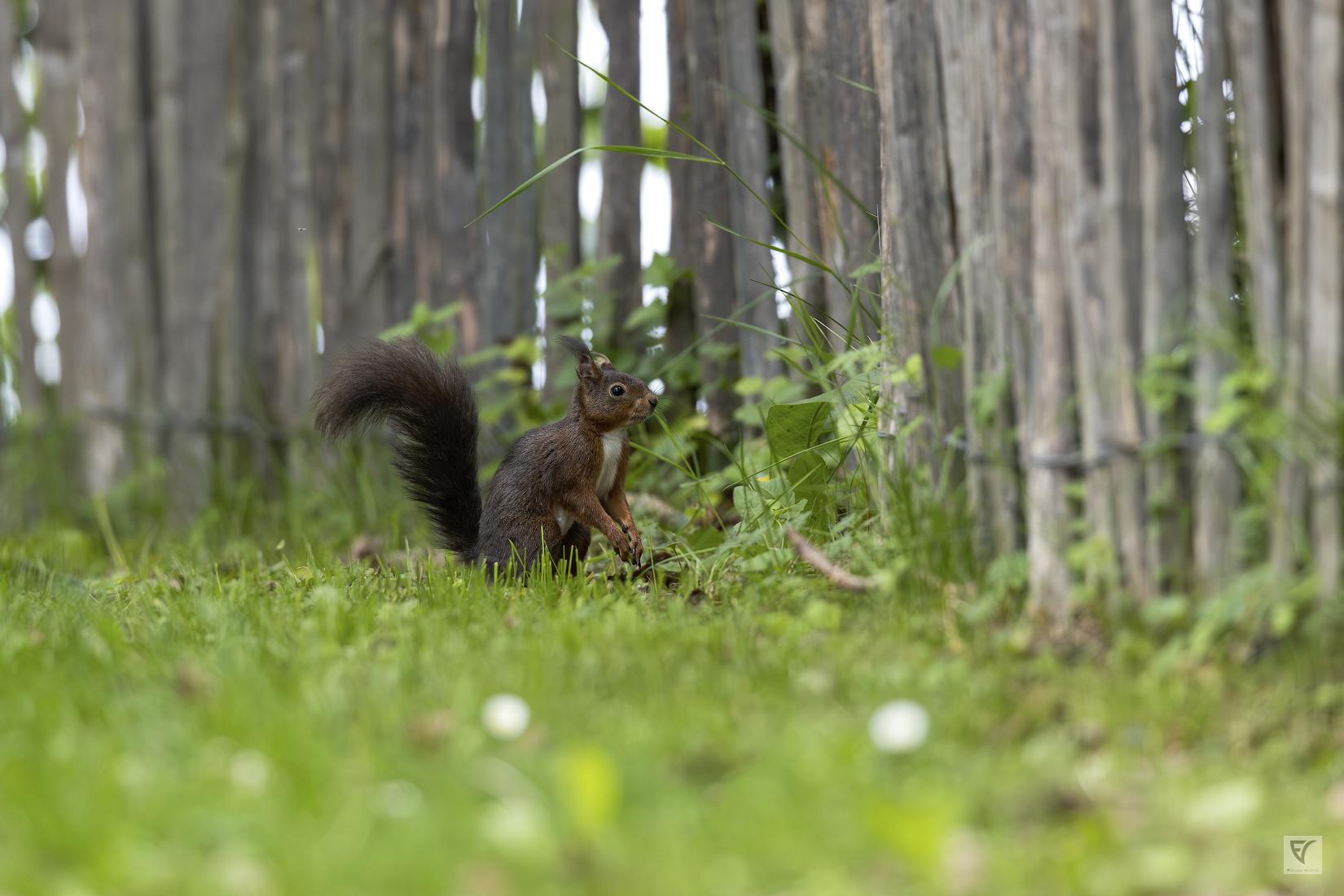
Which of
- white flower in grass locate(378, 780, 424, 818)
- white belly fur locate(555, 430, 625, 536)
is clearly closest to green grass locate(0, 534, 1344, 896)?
white flower in grass locate(378, 780, 424, 818)

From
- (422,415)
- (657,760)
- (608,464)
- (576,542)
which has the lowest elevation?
(576,542)

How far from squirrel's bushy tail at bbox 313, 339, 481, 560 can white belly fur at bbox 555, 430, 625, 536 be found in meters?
0.38

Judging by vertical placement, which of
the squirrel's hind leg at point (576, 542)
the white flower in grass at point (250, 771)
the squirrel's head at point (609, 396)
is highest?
the squirrel's head at point (609, 396)

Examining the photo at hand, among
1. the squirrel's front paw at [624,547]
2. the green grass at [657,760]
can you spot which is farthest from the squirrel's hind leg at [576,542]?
the green grass at [657,760]

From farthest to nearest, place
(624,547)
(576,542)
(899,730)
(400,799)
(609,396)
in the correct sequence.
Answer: (576,542) < (609,396) < (624,547) < (899,730) < (400,799)

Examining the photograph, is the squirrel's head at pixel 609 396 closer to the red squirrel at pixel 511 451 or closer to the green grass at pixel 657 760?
the red squirrel at pixel 511 451

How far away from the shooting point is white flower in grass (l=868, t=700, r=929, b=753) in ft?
6.98

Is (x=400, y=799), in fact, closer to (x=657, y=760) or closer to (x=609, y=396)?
(x=657, y=760)

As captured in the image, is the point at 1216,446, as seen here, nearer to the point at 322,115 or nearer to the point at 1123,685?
the point at 1123,685

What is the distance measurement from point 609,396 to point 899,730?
252 cm

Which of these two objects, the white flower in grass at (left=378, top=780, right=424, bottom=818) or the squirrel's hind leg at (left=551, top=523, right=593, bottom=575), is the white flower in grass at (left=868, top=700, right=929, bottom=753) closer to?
the white flower in grass at (left=378, top=780, right=424, bottom=818)

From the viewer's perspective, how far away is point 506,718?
7.35ft

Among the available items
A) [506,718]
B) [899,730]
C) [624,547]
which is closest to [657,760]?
[506,718]

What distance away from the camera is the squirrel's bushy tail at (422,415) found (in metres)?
4.22
